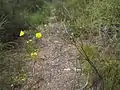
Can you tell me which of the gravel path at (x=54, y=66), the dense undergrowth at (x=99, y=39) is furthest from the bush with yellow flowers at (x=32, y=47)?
the dense undergrowth at (x=99, y=39)

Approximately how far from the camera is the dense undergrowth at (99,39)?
366 cm

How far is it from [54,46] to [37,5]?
6.28ft

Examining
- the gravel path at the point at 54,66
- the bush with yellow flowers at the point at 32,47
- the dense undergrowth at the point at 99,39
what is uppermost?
the dense undergrowth at the point at 99,39

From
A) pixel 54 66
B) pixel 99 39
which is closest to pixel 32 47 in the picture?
pixel 54 66

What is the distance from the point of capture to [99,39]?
185 inches

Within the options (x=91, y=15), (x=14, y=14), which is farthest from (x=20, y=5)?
(x=91, y=15)

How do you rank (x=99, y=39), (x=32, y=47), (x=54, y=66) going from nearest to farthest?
1. (x=99, y=39)
2. (x=54, y=66)
3. (x=32, y=47)

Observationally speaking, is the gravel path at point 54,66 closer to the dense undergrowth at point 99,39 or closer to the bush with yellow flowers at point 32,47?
the bush with yellow flowers at point 32,47

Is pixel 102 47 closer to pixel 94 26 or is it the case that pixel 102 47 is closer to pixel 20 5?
pixel 94 26

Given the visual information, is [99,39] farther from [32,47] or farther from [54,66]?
[32,47]

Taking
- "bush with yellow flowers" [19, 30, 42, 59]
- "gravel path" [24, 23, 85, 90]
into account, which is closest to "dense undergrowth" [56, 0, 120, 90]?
"gravel path" [24, 23, 85, 90]

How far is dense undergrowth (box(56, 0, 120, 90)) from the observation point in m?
3.66

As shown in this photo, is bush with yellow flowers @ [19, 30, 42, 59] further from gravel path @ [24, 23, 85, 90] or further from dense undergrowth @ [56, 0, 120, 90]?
dense undergrowth @ [56, 0, 120, 90]

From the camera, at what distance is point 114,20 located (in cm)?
476
